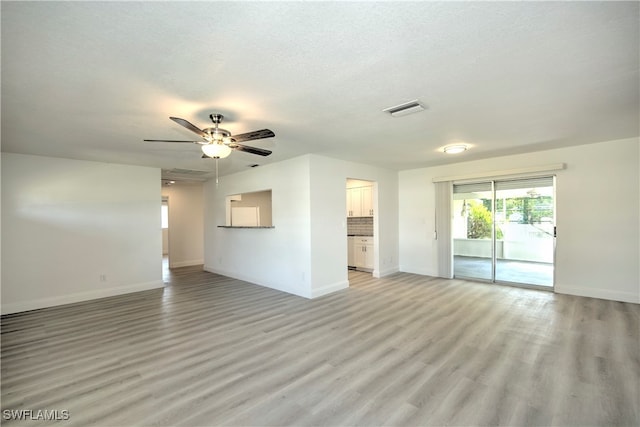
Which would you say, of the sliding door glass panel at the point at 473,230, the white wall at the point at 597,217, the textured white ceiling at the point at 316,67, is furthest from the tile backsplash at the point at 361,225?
the textured white ceiling at the point at 316,67

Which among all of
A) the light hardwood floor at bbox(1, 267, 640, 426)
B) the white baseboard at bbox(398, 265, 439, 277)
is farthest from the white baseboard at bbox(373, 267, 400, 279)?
the light hardwood floor at bbox(1, 267, 640, 426)

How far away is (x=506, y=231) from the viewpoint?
5406 millimetres

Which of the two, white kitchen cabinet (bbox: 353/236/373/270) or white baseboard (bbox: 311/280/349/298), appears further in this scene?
white kitchen cabinet (bbox: 353/236/373/270)

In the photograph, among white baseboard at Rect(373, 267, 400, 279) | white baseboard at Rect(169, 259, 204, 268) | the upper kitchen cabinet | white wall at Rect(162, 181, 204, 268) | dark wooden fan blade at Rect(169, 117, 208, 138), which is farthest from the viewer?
white wall at Rect(162, 181, 204, 268)

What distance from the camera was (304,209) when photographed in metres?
4.80

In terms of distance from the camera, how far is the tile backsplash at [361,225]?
6996 millimetres

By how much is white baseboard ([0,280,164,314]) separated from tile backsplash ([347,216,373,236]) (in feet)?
14.9

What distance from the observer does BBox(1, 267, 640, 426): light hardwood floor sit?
196cm

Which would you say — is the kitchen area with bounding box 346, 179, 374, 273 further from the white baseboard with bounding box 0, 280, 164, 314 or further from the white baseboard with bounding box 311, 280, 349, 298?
Answer: the white baseboard with bounding box 0, 280, 164, 314

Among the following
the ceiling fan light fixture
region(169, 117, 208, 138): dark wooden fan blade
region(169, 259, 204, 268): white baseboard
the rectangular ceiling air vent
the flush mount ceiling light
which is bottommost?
region(169, 259, 204, 268): white baseboard

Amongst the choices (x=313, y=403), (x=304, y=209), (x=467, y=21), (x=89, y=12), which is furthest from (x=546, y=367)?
(x=89, y=12)

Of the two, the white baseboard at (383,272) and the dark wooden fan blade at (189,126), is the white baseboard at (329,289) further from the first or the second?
the dark wooden fan blade at (189,126)

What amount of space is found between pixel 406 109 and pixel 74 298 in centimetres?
600

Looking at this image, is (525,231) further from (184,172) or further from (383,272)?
(184,172)
